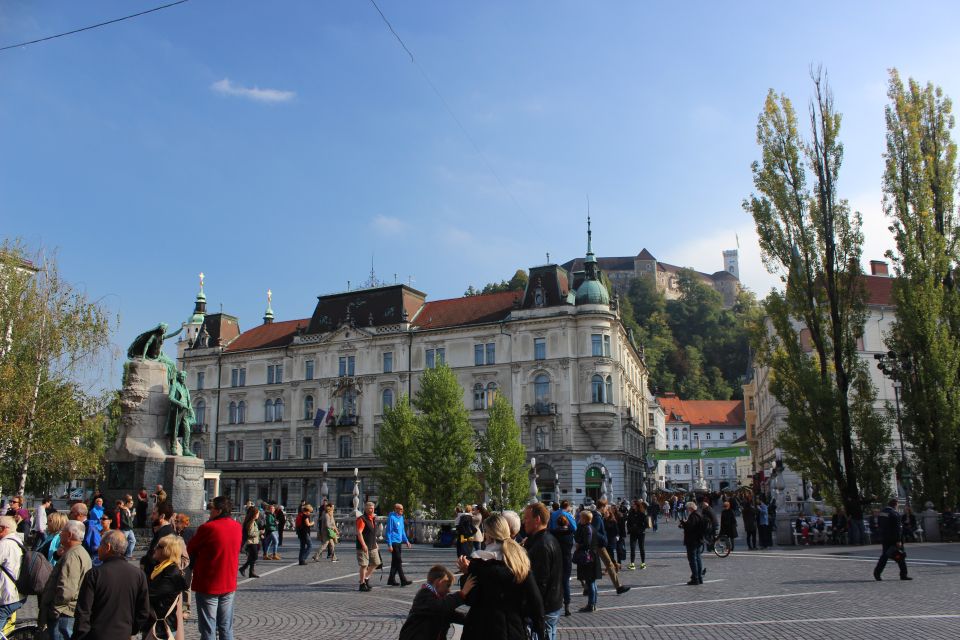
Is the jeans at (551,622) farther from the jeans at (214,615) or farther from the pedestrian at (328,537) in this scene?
the pedestrian at (328,537)

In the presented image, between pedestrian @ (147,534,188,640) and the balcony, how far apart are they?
1920 inches

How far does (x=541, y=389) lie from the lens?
57094mm

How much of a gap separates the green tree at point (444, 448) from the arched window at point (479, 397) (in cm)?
1212

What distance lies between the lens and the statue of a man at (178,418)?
19.1 meters

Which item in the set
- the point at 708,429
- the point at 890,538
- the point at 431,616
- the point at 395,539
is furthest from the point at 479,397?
the point at 708,429

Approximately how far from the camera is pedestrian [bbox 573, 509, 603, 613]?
39.1ft

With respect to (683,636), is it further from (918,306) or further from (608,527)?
(918,306)

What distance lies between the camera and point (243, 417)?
6738 cm

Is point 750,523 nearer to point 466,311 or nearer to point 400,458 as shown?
point 400,458

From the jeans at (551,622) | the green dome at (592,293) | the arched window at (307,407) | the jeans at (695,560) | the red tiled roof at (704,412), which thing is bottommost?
the jeans at (695,560)

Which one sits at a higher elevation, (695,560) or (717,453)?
(717,453)

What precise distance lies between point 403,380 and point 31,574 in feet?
175

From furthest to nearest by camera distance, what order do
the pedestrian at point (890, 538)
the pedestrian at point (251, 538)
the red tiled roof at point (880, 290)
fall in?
the red tiled roof at point (880, 290), the pedestrian at point (251, 538), the pedestrian at point (890, 538)

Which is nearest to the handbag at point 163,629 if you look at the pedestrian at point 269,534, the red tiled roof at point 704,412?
the pedestrian at point 269,534
